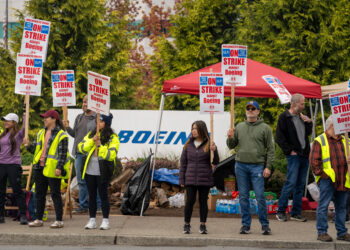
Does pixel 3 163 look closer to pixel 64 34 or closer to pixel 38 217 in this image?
pixel 38 217

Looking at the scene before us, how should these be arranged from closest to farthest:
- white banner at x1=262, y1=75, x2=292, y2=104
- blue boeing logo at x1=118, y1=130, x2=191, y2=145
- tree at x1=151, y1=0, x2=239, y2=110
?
1. white banner at x1=262, y1=75, x2=292, y2=104
2. blue boeing logo at x1=118, y1=130, x2=191, y2=145
3. tree at x1=151, y1=0, x2=239, y2=110

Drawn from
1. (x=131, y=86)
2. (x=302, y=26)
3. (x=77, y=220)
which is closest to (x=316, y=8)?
(x=302, y=26)

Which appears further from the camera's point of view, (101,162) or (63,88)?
(63,88)

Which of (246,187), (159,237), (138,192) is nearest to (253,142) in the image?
(246,187)

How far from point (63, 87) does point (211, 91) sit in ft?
8.64

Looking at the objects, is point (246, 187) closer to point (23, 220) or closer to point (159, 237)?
point (159, 237)

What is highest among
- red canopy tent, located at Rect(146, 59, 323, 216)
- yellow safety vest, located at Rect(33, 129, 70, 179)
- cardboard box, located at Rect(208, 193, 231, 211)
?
red canopy tent, located at Rect(146, 59, 323, 216)

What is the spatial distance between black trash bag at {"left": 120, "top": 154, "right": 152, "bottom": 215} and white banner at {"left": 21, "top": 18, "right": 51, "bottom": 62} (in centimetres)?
267

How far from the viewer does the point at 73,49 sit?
Answer: 69.4 feet

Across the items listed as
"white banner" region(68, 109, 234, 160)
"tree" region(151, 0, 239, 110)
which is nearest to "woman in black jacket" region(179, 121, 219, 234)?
"white banner" region(68, 109, 234, 160)

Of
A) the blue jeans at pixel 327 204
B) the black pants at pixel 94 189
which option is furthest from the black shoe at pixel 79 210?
the blue jeans at pixel 327 204

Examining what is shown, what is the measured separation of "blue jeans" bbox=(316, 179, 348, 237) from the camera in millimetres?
8805

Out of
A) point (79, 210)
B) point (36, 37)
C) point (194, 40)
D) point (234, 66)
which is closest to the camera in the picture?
point (234, 66)

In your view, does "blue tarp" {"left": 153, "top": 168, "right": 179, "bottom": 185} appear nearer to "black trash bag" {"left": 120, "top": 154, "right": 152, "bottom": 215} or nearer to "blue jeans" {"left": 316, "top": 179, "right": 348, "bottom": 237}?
"black trash bag" {"left": 120, "top": 154, "right": 152, "bottom": 215}
